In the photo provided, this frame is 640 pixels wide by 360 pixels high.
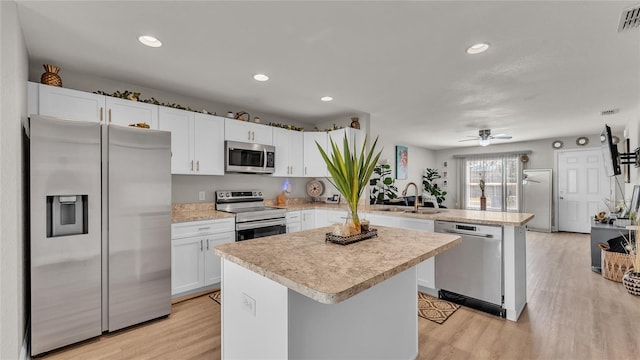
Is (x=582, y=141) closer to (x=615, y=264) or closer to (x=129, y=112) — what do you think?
(x=615, y=264)

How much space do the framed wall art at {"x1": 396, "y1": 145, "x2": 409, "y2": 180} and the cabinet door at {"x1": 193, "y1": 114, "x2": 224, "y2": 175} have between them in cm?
535

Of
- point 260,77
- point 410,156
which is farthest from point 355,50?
point 410,156

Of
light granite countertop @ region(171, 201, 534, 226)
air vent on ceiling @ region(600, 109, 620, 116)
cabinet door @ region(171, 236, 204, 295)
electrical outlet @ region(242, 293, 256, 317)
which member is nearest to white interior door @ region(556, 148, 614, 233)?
air vent on ceiling @ region(600, 109, 620, 116)

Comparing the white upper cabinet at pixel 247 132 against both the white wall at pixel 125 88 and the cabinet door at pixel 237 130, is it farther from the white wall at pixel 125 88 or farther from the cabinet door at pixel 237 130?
the white wall at pixel 125 88

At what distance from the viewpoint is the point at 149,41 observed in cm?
218

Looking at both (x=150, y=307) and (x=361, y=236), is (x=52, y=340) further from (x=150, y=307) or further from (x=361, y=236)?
(x=361, y=236)

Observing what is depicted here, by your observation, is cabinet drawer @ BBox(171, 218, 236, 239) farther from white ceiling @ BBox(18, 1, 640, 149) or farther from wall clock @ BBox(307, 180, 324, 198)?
wall clock @ BBox(307, 180, 324, 198)

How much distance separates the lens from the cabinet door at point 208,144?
11.1 ft

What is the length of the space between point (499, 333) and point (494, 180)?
6716 millimetres

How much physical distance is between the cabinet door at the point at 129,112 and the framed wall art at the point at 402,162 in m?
6.12

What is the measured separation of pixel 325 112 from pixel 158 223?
8.99 feet

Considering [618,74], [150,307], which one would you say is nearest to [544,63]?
[618,74]

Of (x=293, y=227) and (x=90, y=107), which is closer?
(x=90, y=107)

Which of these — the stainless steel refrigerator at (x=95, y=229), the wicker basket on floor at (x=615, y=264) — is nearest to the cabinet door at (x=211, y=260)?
the stainless steel refrigerator at (x=95, y=229)
